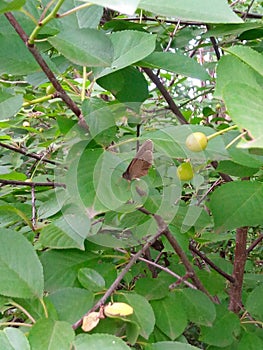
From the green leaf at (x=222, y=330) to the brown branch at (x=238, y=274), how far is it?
11cm

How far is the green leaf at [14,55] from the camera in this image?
0.57m

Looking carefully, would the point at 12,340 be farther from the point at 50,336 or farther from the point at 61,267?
the point at 61,267

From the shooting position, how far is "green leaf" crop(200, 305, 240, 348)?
0.78 meters

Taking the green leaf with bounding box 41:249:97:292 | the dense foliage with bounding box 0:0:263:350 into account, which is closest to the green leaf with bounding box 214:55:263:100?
the dense foliage with bounding box 0:0:263:350

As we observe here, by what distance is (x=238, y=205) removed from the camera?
0.70 meters

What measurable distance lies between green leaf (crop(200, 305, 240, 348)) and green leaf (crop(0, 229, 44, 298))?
1.07 feet

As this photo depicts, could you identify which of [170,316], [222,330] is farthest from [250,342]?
[170,316]

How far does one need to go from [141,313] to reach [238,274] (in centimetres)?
43

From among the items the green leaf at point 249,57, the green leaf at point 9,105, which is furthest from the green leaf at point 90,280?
the green leaf at point 249,57

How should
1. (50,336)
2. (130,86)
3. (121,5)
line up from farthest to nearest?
(130,86)
(50,336)
(121,5)

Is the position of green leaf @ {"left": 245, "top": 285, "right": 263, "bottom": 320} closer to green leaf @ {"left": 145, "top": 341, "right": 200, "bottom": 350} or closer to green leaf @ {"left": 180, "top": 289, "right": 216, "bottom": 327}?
green leaf @ {"left": 180, "top": 289, "right": 216, "bottom": 327}

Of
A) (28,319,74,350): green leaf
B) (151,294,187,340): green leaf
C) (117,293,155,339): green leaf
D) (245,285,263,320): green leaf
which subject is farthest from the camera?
(245,285,263,320): green leaf

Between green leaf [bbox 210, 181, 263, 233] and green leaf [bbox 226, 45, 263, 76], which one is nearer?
green leaf [bbox 226, 45, 263, 76]

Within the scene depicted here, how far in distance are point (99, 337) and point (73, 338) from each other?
0.03m
